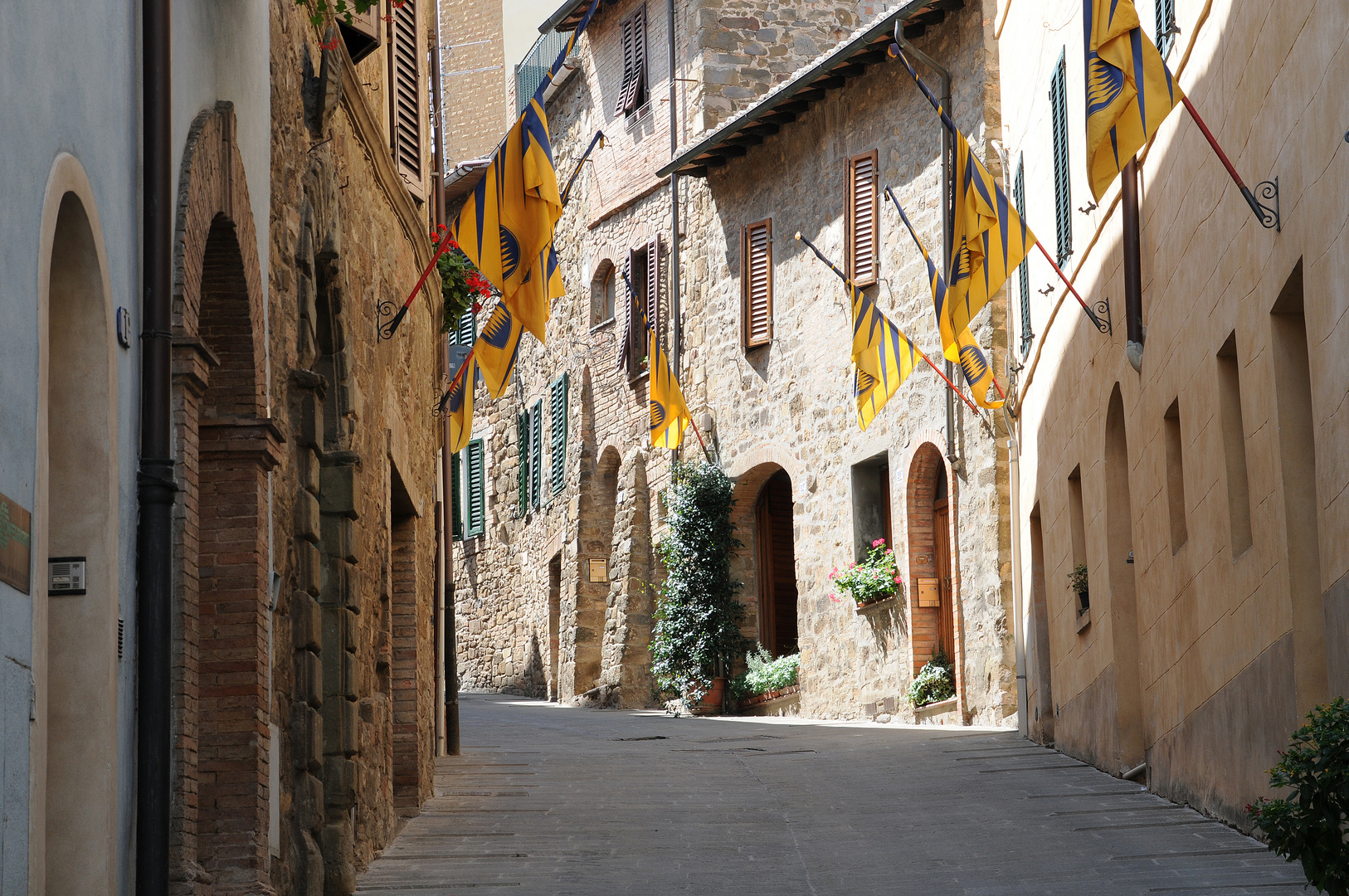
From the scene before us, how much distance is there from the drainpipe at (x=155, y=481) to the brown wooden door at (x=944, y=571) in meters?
13.0

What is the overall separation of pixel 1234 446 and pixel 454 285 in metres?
7.22

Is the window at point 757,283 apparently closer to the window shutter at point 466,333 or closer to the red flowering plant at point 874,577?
the red flowering plant at point 874,577

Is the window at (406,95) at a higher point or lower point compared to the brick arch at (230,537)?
higher

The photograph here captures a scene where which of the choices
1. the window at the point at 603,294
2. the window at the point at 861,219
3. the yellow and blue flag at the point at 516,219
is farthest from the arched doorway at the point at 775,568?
the yellow and blue flag at the point at 516,219

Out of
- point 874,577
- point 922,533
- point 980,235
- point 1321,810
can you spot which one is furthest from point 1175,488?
point 874,577

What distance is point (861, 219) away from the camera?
62.4 feet

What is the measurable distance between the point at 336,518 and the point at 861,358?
Answer: 8.50 meters

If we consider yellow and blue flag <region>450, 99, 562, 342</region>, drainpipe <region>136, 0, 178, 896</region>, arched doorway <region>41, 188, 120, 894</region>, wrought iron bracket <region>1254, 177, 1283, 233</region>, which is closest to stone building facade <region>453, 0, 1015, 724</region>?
yellow and blue flag <region>450, 99, 562, 342</region>

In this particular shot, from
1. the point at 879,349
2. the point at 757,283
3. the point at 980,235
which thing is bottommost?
the point at 980,235

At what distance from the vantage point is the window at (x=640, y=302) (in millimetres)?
23297

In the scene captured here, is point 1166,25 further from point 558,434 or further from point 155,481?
point 558,434

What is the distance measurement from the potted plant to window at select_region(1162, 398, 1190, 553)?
9.82 feet

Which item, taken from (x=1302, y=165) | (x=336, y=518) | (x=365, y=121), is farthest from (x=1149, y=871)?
(x=365, y=121)

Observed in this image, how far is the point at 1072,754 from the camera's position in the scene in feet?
42.2
